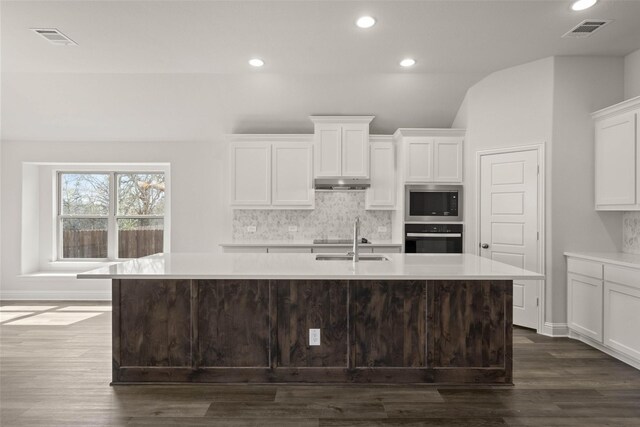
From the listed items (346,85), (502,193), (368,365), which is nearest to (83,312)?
(368,365)

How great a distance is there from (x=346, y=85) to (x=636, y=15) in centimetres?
283

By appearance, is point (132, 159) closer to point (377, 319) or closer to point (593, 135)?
point (377, 319)

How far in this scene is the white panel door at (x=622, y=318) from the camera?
3.29m

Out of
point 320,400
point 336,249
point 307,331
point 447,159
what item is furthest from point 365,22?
point 320,400

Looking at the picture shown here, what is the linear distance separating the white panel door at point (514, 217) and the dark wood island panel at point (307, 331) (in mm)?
1685

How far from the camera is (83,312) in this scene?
5145 mm

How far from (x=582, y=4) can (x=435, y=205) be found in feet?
8.38

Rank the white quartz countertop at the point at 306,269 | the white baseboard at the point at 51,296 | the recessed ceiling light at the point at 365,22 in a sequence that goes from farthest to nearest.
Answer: the white baseboard at the point at 51,296, the recessed ceiling light at the point at 365,22, the white quartz countertop at the point at 306,269

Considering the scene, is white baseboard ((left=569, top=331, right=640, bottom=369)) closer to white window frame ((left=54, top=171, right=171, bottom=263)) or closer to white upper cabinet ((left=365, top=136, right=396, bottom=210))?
white upper cabinet ((left=365, top=136, right=396, bottom=210))

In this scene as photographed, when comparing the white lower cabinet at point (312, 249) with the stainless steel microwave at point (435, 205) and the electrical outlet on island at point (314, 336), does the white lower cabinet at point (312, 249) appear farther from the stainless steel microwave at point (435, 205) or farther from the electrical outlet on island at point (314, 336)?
the electrical outlet on island at point (314, 336)

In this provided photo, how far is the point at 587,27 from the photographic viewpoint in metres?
3.63

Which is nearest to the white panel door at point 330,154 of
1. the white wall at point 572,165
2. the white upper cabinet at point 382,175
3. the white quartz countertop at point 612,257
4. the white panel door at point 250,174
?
the white upper cabinet at point 382,175

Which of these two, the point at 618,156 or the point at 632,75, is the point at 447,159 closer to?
the point at 618,156

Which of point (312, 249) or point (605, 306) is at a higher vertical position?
point (312, 249)
